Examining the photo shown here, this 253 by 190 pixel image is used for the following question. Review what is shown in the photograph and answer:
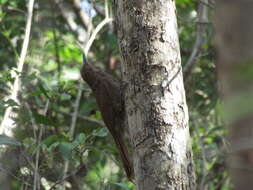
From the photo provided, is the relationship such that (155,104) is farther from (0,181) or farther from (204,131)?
(204,131)

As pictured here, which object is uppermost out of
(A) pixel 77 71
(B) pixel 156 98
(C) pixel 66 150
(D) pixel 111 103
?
(A) pixel 77 71

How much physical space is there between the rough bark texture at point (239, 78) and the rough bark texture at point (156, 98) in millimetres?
1364

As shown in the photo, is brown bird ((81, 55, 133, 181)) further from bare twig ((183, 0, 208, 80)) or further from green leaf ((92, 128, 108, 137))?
bare twig ((183, 0, 208, 80))

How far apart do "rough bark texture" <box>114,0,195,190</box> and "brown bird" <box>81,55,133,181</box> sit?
0.71m

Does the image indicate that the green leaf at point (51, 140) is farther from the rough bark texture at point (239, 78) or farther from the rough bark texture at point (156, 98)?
the rough bark texture at point (239, 78)

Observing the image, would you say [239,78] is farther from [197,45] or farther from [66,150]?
[197,45]

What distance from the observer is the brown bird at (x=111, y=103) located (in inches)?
117

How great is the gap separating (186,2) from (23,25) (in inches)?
69.9

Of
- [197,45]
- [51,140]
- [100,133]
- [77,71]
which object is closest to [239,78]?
[100,133]

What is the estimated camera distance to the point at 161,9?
2.23m

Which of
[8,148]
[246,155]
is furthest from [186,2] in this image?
[246,155]

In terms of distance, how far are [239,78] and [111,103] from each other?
2.30 m

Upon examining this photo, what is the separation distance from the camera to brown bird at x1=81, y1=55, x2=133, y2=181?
9.73ft

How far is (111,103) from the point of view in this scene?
3057 mm
